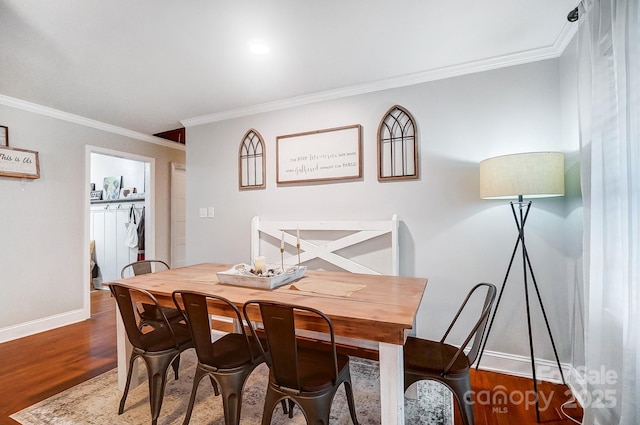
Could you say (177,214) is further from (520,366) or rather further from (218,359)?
(520,366)

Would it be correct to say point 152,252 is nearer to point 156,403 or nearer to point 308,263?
point 308,263

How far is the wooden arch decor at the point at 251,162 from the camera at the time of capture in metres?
3.32

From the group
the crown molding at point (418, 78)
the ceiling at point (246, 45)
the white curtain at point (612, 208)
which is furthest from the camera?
the crown molding at point (418, 78)

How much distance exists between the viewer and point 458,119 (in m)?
2.51

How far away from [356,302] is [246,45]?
74.6 inches

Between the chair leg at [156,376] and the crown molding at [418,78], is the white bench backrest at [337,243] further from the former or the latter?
the chair leg at [156,376]

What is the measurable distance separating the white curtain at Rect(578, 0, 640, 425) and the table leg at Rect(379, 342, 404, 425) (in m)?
0.90

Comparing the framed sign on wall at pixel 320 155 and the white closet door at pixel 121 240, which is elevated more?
the framed sign on wall at pixel 320 155

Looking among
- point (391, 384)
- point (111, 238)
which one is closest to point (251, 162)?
point (391, 384)

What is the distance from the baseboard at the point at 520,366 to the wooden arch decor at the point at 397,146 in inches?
61.7

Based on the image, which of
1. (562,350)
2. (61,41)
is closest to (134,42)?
(61,41)

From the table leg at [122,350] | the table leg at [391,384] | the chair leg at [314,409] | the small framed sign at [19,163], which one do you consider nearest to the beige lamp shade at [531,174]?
the table leg at [391,384]

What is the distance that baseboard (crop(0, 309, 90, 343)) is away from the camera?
2996 mm

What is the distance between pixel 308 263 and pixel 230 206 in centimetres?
118
